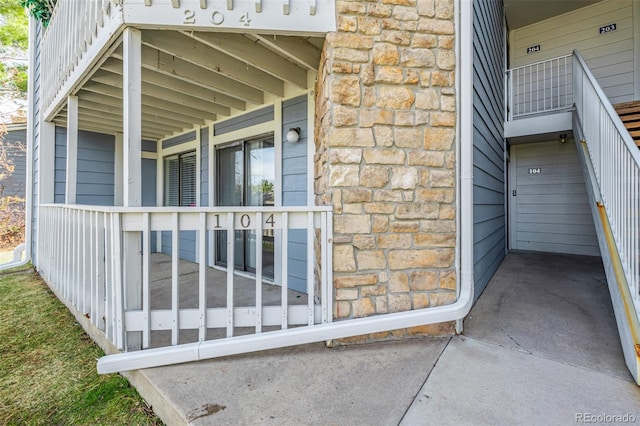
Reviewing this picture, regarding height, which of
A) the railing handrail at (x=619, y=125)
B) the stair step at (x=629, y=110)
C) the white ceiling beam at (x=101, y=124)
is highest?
the white ceiling beam at (x=101, y=124)

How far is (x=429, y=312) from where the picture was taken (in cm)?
223

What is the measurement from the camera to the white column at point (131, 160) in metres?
1.97

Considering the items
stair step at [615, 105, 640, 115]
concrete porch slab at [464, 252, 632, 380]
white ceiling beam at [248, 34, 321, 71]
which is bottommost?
concrete porch slab at [464, 252, 632, 380]

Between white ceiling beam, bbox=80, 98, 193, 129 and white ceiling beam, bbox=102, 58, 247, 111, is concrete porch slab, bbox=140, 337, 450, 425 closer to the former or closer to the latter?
white ceiling beam, bbox=102, 58, 247, 111

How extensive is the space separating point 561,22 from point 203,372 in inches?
319

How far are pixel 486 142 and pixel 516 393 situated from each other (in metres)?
2.93

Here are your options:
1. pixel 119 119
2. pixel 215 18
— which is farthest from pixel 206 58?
pixel 119 119

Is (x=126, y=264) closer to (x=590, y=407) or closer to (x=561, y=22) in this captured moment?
(x=590, y=407)

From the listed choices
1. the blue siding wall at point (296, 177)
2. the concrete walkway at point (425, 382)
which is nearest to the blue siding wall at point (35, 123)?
the blue siding wall at point (296, 177)

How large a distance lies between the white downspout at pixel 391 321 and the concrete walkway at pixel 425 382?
9 centimetres

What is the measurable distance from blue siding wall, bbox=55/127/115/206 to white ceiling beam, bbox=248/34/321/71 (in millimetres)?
4145

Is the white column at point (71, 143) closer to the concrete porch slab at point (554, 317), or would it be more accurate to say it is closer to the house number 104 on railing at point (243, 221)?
the house number 104 on railing at point (243, 221)

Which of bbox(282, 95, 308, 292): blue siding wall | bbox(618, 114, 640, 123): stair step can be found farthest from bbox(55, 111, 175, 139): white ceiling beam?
bbox(618, 114, 640, 123): stair step

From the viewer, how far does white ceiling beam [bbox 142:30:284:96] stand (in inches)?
87.9
